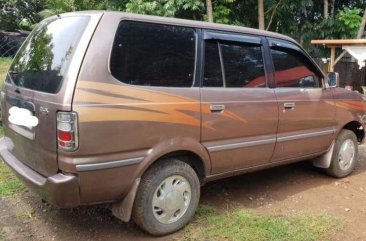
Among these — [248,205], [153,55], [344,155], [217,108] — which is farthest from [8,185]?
[344,155]

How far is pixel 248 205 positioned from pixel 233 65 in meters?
1.53

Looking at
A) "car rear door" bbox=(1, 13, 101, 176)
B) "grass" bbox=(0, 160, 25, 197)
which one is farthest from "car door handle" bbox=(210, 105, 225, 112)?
Result: "grass" bbox=(0, 160, 25, 197)

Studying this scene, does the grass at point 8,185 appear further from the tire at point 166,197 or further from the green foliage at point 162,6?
the green foliage at point 162,6

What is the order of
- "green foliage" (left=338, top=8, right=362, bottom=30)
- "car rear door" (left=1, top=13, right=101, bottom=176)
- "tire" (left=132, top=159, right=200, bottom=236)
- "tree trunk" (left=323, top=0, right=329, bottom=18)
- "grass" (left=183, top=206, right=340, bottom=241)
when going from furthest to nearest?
"tree trunk" (left=323, top=0, right=329, bottom=18) < "green foliage" (left=338, top=8, right=362, bottom=30) < "grass" (left=183, top=206, right=340, bottom=241) < "tire" (left=132, top=159, right=200, bottom=236) < "car rear door" (left=1, top=13, right=101, bottom=176)

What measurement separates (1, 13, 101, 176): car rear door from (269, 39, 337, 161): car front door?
2.20m

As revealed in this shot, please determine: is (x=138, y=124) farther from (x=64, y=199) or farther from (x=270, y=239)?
(x=270, y=239)

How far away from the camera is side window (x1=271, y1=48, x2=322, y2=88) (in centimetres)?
462

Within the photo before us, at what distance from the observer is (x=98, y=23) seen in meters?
3.23

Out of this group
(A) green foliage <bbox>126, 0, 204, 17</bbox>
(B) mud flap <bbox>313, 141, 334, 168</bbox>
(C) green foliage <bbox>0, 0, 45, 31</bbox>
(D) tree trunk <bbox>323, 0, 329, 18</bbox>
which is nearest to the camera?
(B) mud flap <bbox>313, 141, 334, 168</bbox>

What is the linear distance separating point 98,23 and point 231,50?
1454 mm

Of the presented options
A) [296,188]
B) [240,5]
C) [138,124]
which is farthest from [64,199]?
[240,5]

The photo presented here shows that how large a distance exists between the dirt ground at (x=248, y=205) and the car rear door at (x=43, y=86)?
0.66 metres

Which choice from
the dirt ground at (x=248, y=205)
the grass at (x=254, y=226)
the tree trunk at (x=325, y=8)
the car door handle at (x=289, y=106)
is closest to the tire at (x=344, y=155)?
the dirt ground at (x=248, y=205)

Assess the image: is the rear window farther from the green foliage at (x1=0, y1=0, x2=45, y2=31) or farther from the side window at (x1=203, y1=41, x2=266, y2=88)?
the green foliage at (x1=0, y1=0, x2=45, y2=31)
